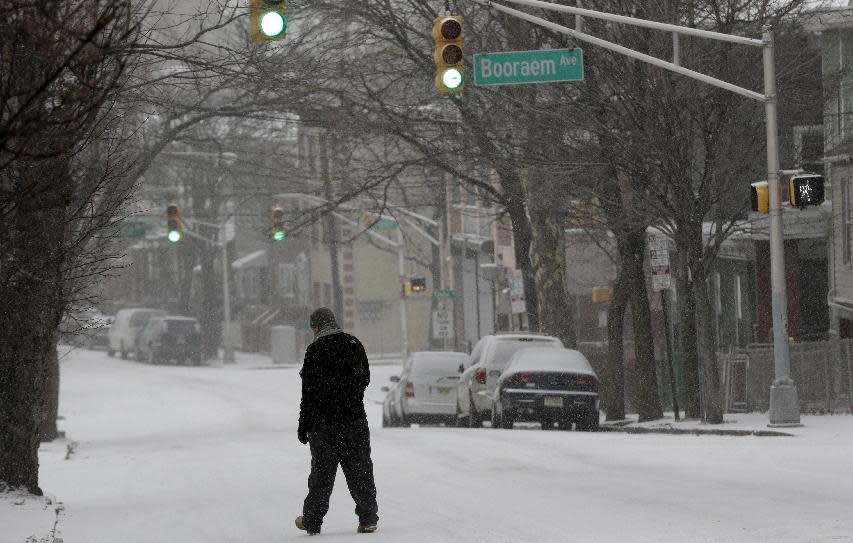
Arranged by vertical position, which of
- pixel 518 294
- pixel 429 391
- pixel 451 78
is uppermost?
pixel 451 78

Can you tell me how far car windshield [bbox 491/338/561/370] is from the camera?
29.3m

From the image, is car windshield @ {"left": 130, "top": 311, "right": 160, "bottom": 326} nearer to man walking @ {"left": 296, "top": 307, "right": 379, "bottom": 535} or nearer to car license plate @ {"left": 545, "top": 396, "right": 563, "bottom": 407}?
car license plate @ {"left": 545, "top": 396, "right": 563, "bottom": 407}

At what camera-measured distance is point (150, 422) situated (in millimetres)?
39219

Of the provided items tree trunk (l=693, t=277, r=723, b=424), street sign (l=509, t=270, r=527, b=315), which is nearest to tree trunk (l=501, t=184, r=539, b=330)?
street sign (l=509, t=270, r=527, b=315)

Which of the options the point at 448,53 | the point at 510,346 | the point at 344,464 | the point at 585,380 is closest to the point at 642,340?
the point at 510,346

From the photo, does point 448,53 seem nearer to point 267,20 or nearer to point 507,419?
point 267,20

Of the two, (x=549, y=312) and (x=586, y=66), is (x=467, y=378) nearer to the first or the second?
(x=549, y=312)

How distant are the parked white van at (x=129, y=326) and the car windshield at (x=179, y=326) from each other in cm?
488

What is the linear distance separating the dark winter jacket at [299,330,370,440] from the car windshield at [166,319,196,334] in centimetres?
5699

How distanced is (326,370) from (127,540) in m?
2.19

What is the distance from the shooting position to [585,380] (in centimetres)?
2756

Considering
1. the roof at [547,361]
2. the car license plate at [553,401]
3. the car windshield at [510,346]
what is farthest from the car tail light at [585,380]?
the car windshield at [510,346]

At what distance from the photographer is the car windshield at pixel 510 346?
96.1 ft

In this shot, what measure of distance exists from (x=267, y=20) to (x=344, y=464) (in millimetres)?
6028
